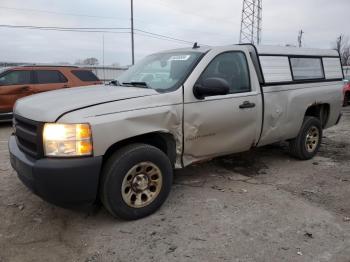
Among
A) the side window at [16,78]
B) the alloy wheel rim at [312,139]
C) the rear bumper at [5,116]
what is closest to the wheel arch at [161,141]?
the alloy wheel rim at [312,139]

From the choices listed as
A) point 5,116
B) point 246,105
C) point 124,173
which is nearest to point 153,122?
point 124,173

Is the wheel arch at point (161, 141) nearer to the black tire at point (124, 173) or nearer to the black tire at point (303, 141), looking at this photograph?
the black tire at point (124, 173)

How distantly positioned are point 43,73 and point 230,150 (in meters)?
7.55

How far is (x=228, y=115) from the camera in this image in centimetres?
442

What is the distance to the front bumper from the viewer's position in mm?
3162

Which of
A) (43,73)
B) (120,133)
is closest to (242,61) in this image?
(120,133)

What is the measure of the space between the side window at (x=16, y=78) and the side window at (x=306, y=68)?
7.48 meters

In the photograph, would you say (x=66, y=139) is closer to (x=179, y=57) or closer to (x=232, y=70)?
(x=179, y=57)

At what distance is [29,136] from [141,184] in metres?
1.18

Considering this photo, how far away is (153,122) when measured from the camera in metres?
3.71

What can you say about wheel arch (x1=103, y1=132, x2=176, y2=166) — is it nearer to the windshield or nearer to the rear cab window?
the windshield

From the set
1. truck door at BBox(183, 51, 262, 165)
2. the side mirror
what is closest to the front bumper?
truck door at BBox(183, 51, 262, 165)

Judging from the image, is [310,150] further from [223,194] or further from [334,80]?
[223,194]

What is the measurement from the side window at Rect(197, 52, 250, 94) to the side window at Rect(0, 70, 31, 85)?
23.8 feet
